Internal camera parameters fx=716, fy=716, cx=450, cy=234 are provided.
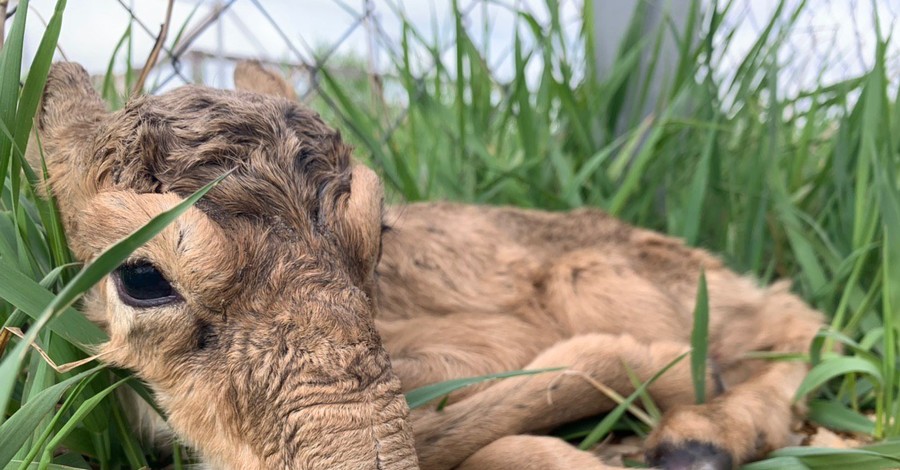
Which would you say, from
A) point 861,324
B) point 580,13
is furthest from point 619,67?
point 861,324

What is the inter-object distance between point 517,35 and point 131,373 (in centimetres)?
247

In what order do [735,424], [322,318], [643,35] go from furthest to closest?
[643,35], [735,424], [322,318]

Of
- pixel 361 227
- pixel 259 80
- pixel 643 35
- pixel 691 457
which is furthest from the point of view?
pixel 643 35

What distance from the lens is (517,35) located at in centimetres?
346

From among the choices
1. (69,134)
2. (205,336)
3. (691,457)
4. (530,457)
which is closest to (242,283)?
(205,336)

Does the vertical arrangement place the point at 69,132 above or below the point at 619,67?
below

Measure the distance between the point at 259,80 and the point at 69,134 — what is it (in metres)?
0.71

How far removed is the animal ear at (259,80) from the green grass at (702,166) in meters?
0.40

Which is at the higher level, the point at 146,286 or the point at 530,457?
the point at 146,286

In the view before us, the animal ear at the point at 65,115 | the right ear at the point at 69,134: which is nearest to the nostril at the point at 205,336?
the right ear at the point at 69,134

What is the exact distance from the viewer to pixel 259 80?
2398mm

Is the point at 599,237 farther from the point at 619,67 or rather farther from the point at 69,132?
the point at 69,132

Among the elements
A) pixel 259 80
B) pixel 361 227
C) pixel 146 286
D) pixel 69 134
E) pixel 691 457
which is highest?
pixel 259 80

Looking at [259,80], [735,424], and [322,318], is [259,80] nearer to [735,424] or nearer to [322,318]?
[322,318]
